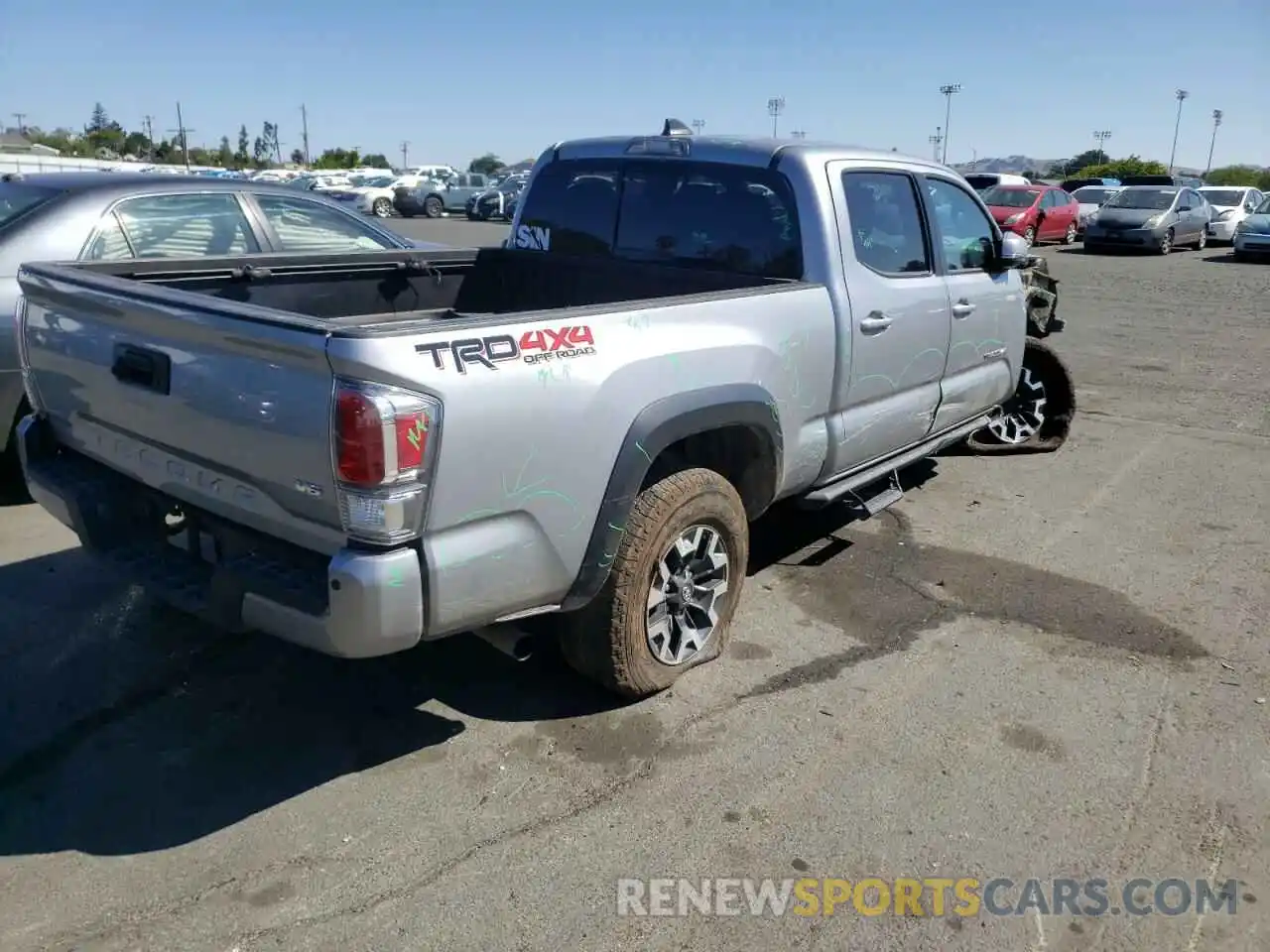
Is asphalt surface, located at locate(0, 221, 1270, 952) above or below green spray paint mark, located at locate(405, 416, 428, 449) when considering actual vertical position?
below

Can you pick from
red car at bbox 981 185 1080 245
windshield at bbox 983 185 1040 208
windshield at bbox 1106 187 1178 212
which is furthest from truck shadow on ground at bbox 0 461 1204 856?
windshield at bbox 1106 187 1178 212

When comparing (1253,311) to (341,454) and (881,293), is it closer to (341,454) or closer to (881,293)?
(881,293)

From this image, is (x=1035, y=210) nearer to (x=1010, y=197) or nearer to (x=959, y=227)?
(x=1010, y=197)

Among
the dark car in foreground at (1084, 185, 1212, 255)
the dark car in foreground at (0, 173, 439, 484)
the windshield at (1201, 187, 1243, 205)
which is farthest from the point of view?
the windshield at (1201, 187, 1243, 205)

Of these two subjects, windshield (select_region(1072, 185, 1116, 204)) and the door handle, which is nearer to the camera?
the door handle

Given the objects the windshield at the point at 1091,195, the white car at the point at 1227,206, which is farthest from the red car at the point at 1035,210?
the windshield at the point at 1091,195

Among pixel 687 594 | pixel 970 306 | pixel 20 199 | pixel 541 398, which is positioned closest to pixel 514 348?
pixel 541 398

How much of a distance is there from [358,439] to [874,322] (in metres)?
2.68

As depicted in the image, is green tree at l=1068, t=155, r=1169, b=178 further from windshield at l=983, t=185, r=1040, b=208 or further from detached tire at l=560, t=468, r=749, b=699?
detached tire at l=560, t=468, r=749, b=699

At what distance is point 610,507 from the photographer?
3.20 meters

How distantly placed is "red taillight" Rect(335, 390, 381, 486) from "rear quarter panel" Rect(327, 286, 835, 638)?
7 centimetres

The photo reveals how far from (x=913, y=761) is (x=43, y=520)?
4622 millimetres

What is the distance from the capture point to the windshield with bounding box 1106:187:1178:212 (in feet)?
81.5

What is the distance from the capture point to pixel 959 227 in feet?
18.2
